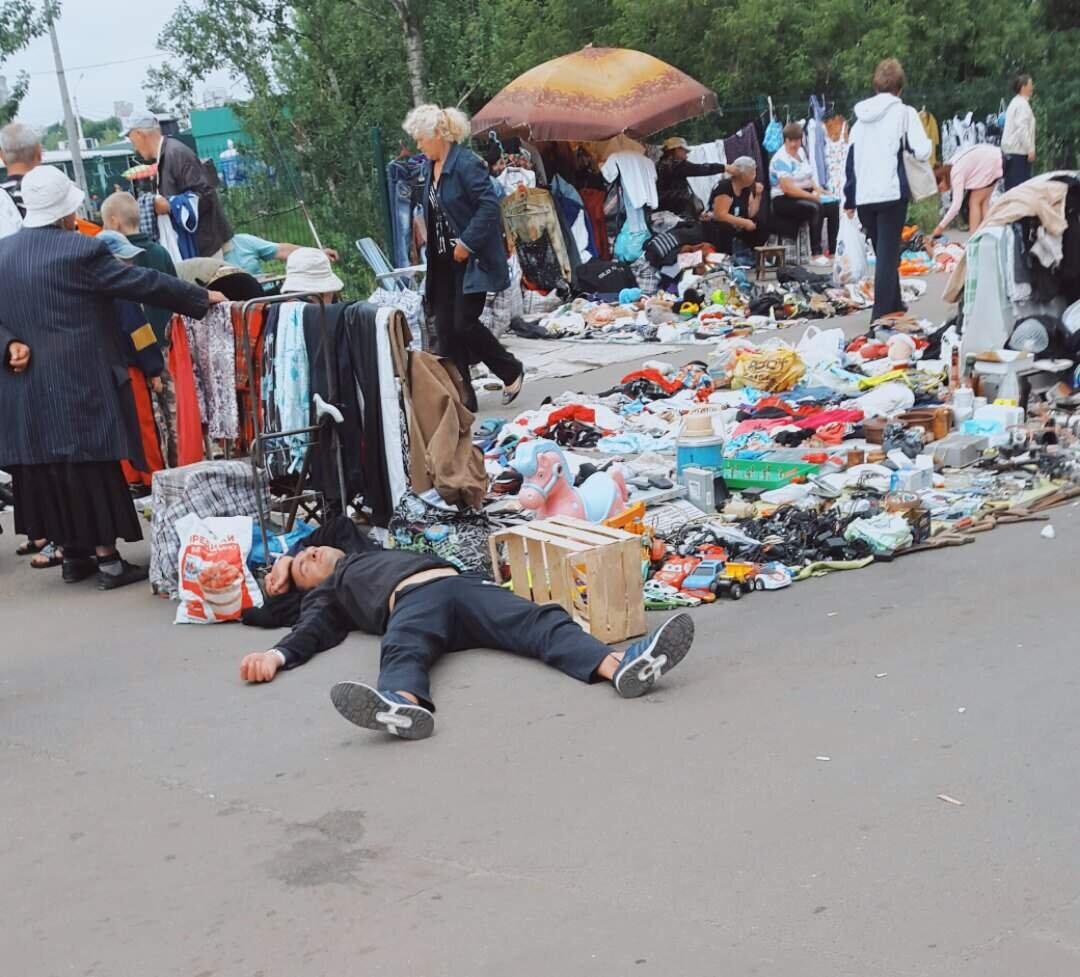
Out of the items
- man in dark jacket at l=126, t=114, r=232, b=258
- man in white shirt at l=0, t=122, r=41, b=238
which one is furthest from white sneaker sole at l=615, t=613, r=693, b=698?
man in dark jacket at l=126, t=114, r=232, b=258

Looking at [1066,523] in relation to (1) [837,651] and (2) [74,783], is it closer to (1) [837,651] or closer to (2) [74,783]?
(1) [837,651]

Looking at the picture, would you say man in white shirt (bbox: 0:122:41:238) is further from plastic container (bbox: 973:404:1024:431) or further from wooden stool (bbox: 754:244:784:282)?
wooden stool (bbox: 754:244:784:282)

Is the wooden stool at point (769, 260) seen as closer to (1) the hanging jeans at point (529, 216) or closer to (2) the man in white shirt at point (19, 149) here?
(1) the hanging jeans at point (529, 216)

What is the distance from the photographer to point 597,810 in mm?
4262

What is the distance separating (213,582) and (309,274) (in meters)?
1.87

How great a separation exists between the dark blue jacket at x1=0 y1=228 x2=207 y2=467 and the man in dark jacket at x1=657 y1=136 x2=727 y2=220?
10144 millimetres

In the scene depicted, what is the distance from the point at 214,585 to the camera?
6703mm

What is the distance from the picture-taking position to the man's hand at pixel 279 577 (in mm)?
6523

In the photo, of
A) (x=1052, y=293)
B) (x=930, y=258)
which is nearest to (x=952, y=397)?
(x=1052, y=293)

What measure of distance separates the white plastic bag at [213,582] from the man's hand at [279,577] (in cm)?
22

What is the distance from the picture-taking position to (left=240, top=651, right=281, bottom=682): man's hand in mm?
5777

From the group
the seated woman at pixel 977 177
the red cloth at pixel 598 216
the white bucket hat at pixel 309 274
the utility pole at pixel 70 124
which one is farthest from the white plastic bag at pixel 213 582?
the utility pole at pixel 70 124

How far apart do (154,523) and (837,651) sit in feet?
11.8

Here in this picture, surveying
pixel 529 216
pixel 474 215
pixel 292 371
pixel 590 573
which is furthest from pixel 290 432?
pixel 529 216
